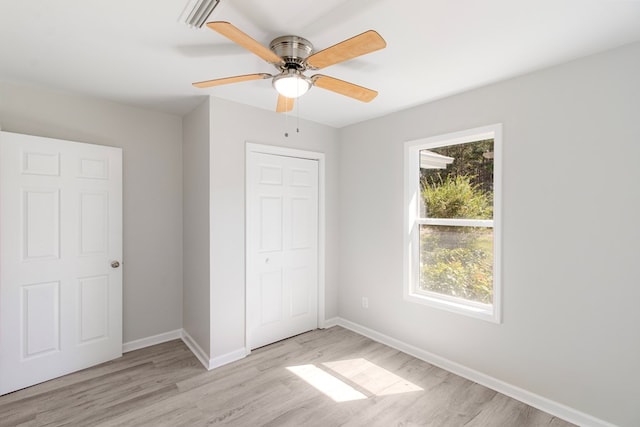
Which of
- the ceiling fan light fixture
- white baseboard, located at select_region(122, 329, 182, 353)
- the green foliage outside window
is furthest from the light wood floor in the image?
the ceiling fan light fixture

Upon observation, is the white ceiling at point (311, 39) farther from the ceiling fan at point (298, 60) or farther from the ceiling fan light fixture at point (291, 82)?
the ceiling fan light fixture at point (291, 82)

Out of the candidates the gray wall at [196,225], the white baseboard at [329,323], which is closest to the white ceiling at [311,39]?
the gray wall at [196,225]

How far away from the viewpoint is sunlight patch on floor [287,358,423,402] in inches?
94.8

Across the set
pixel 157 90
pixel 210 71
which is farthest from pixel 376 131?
pixel 157 90

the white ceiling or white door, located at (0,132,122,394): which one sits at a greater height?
the white ceiling

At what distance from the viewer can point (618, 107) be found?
1.90 meters

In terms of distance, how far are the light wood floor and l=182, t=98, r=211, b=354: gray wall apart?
0.38m

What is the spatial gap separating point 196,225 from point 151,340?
1364 millimetres

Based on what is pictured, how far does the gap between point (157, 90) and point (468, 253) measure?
3150mm

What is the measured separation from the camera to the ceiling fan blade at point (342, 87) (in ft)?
6.20

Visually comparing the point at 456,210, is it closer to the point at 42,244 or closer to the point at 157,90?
the point at 157,90

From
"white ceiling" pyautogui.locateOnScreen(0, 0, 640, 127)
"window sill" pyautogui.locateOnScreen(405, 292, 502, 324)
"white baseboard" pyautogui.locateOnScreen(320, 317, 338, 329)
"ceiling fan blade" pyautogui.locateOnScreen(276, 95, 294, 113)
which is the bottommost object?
"white baseboard" pyautogui.locateOnScreen(320, 317, 338, 329)

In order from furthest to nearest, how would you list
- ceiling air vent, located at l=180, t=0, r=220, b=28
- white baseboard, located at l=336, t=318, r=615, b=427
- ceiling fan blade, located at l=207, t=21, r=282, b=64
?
white baseboard, located at l=336, t=318, r=615, b=427 → ceiling air vent, located at l=180, t=0, r=220, b=28 → ceiling fan blade, located at l=207, t=21, r=282, b=64

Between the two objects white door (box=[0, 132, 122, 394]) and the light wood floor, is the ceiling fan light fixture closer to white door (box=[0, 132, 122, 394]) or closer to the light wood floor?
white door (box=[0, 132, 122, 394])
